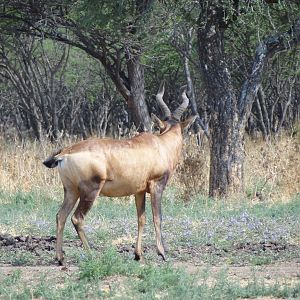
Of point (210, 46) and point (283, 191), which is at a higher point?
point (210, 46)

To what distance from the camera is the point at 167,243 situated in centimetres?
1120

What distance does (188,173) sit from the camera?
1656 centimetres

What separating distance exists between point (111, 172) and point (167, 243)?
6.23ft

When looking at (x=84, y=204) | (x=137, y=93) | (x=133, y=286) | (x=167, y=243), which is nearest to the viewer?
(x=133, y=286)

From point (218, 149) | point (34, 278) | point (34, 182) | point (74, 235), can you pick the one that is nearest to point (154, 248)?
point (74, 235)

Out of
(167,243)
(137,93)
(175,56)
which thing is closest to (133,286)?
(167,243)

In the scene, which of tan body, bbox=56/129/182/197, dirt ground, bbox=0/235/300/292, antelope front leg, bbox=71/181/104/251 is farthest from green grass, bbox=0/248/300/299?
tan body, bbox=56/129/182/197

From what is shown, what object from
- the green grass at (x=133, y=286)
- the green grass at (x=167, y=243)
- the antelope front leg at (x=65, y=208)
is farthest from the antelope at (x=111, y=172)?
the green grass at (x=133, y=286)

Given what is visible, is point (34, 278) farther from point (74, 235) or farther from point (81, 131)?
point (81, 131)

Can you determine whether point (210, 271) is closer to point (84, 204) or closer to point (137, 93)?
point (84, 204)

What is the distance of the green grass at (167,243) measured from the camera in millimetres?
7605

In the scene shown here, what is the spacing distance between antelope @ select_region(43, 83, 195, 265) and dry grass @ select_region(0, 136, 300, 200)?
590 cm

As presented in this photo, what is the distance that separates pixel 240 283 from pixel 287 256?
2.03 metres

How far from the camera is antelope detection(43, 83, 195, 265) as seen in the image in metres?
9.52
